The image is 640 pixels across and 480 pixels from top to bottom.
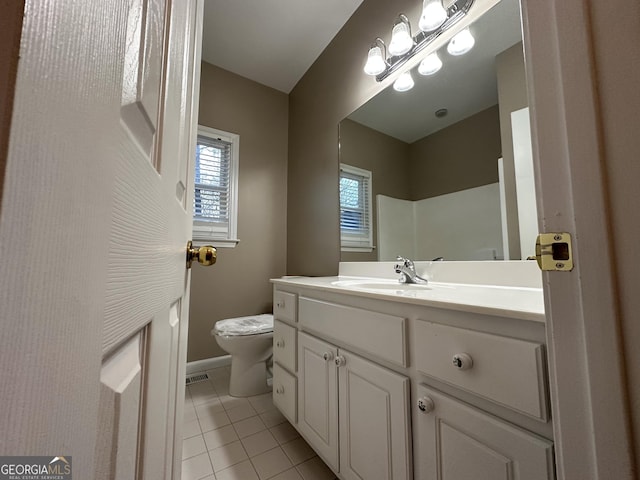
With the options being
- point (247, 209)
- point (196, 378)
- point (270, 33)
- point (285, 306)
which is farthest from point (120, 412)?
point (270, 33)

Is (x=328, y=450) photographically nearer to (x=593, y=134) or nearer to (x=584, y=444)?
(x=584, y=444)

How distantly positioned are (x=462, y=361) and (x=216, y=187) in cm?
211

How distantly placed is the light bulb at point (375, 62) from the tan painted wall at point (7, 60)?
1.66 metres

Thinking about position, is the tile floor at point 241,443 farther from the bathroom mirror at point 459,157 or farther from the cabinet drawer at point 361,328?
the bathroom mirror at point 459,157

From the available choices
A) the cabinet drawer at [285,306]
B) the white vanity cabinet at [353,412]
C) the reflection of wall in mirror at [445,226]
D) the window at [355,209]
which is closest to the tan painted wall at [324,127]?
the window at [355,209]

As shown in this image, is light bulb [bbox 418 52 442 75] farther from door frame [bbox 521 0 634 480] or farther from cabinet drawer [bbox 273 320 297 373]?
cabinet drawer [bbox 273 320 297 373]

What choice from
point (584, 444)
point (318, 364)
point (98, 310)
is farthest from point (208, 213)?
point (584, 444)

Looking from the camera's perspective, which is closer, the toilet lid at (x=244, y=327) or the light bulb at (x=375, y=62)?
the light bulb at (x=375, y=62)

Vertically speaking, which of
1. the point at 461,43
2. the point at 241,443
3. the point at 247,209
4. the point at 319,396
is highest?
the point at 461,43

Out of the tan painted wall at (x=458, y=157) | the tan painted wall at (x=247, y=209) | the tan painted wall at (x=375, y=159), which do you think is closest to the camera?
the tan painted wall at (x=458, y=157)

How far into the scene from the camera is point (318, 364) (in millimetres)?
1069

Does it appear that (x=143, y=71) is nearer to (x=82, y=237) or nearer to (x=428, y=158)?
(x=82, y=237)

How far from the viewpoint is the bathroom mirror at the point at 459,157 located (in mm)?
984

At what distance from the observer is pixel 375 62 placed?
4.80 feet
